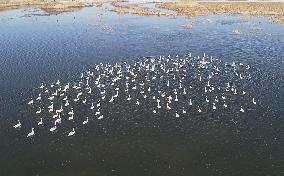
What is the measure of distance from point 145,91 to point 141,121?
8495mm

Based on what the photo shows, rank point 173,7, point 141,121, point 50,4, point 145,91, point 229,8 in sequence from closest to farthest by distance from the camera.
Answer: point 141,121 < point 145,91 < point 229,8 < point 173,7 < point 50,4

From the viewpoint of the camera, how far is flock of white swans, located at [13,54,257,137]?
152 ft

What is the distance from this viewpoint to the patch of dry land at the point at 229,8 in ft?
331

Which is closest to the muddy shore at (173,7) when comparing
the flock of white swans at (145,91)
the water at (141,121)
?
the water at (141,121)

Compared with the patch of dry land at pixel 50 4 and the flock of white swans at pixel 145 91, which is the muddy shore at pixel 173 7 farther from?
the flock of white swans at pixel 145 91

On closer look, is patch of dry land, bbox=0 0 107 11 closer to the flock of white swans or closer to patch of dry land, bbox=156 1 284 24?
patch of dry land, bbox=156 1 284 24

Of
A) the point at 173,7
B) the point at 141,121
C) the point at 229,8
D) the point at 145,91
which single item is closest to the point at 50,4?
the point at 173,7

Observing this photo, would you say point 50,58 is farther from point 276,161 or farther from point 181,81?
point 276,161

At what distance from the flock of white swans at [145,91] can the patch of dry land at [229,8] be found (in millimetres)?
41722

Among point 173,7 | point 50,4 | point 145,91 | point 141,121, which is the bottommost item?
point 141,121

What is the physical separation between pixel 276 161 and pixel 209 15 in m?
67.2

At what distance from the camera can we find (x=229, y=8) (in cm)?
10744

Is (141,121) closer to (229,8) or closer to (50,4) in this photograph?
(229,8)

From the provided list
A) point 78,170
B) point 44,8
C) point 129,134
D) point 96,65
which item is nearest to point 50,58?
point 96,65
